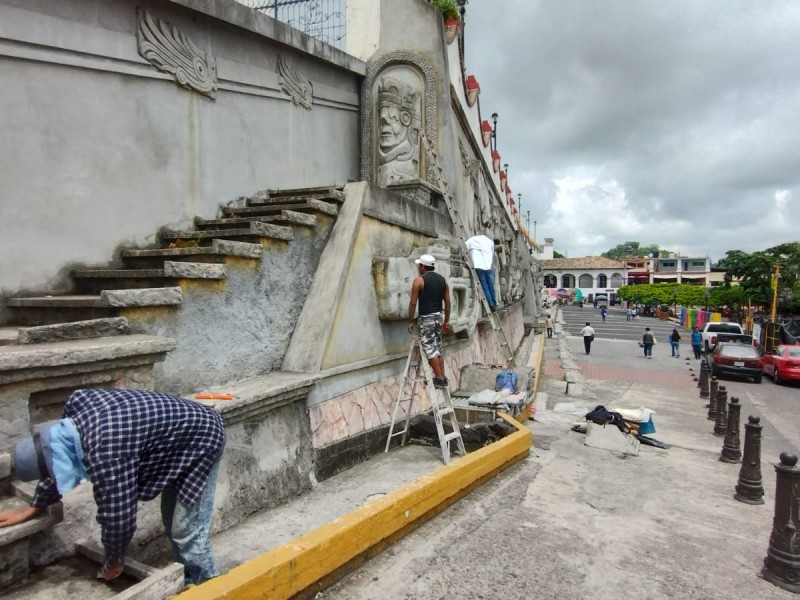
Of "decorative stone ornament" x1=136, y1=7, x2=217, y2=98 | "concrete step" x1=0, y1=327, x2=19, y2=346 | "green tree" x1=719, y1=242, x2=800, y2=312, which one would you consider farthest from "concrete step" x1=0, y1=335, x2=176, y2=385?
"green tree" x1=719, y1=242, x2=800, y2=312

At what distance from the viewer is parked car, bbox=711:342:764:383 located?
18.5 m

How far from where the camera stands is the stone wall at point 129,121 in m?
4.62

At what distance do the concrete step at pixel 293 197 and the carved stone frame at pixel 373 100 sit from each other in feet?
7.42

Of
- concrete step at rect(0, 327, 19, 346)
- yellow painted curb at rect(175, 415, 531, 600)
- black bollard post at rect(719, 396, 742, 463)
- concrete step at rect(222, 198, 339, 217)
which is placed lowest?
black bollard post at rect(719, 396, 742, 463)

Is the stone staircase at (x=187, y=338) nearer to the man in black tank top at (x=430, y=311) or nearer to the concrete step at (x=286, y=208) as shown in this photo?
the concrete step at (x=286, y=208)

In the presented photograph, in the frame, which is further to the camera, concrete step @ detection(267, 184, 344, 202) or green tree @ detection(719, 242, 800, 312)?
green tree @ detection(719, 242, 800, 312)

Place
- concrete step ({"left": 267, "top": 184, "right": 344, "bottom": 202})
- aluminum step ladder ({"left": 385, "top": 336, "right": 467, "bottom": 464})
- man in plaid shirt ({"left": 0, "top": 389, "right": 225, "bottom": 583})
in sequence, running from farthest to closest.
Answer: concrete step ({"left": 267, "top": 184, "right": 344, "bottom": 202}), aluminum step ladder ({"left": 385, "top": 336, "right": 467, "bottom": 464}), man in plaid shirt ({"left": 0, "top": 389, "right": 225, "bottom": 583})

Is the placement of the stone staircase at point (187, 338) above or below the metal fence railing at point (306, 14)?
below

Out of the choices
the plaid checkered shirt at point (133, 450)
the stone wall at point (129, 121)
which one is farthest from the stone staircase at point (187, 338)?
the plaid checkered shirt at point (133, 450)

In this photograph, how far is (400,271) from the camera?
6.47 meters

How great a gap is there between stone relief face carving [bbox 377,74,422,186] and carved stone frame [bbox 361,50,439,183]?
0.51 ft

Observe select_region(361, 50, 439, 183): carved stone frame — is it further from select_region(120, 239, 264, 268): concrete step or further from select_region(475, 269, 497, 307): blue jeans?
select_region(120, 239, 264, 268): concrete step

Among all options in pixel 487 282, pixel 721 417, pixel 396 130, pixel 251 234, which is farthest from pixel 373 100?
pixel 721 417

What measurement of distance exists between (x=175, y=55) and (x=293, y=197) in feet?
6.64
